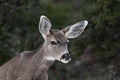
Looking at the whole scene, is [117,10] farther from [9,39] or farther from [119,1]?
[9,39]

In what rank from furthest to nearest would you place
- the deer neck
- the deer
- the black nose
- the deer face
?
the deer neck
the deer
the deer face
the black nose

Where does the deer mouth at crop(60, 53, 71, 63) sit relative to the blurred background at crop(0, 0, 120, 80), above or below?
above

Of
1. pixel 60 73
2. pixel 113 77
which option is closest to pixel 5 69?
pixel 113 77

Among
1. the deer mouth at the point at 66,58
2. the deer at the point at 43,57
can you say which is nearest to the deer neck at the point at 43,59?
the deer at the point at 43,57

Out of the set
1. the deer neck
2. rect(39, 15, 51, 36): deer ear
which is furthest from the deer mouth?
rect(39, 15, 51, 36): deer ear

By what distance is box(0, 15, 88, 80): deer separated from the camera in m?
14.0

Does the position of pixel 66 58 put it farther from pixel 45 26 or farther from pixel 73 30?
pixel 73 30

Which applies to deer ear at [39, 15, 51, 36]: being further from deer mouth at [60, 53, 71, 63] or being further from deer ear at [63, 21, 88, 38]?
deer mouth at [60, 53, 71, 63]

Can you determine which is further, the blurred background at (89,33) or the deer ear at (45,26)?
the blurred background at (89,33)

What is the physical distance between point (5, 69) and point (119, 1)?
3.69 metres

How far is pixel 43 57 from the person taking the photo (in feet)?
47.1

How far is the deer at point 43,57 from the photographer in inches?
552

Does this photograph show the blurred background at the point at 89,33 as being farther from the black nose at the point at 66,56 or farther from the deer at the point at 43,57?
the black nose at the point at 66,56

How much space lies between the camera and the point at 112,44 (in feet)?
58.9
